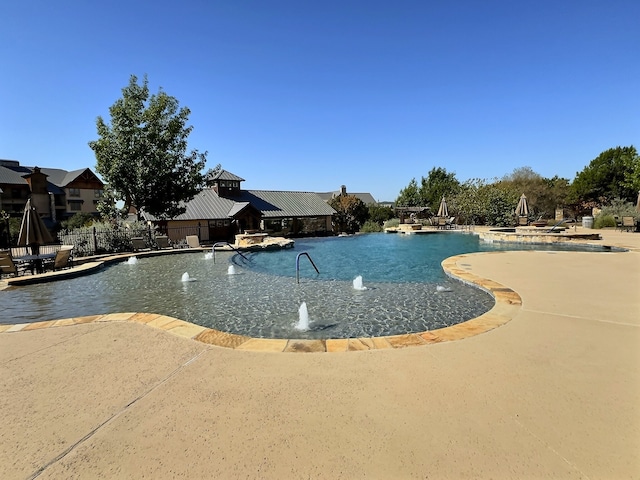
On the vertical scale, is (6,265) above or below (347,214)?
below

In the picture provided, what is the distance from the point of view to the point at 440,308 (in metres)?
6.36

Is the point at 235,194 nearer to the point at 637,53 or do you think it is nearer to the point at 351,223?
the point at 351,223

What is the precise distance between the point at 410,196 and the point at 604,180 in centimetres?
3193

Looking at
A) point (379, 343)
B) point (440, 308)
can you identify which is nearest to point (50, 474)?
point (379, 343)

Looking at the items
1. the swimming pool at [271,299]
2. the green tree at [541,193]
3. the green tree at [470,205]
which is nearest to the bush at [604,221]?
the green tree at [470,205]

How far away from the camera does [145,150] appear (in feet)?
59.8

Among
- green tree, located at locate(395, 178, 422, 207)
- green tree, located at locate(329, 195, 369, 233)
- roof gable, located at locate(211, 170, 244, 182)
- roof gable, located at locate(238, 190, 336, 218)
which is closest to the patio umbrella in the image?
roof gable, located at locate(238, 190, 336, 218)

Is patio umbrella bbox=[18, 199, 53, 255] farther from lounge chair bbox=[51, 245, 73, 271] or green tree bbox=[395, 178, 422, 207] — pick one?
green tree bbox=[395, 178, 422, 207]

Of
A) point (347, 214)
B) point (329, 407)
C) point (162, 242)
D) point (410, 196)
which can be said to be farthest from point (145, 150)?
point (410, 196)

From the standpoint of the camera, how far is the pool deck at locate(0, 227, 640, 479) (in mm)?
2098

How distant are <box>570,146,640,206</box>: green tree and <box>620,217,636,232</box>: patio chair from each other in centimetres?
1989

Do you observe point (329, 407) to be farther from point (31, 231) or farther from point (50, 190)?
point (50, 190)

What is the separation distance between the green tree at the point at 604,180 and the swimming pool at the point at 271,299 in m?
40.7

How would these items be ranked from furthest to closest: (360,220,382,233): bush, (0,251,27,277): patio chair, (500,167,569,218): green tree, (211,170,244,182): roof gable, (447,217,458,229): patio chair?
(500,167,569,218): green tree, (360,220,382,233): bush, (447,217,458,229): patio chair, (211,170,244,182): roof gable, (0,251,27,277): patio chair
